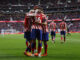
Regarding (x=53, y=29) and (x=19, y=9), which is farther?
(x=19, y=9)

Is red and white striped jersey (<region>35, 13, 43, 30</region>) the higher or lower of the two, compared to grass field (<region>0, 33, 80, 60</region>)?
higher

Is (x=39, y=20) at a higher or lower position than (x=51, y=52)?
higher

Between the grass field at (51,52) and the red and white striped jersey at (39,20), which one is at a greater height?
the red and white striped jersey at (39,20)

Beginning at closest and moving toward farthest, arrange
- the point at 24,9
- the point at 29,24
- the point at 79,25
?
the point at 29,24 → the point at 79,25 → the point at 24,9

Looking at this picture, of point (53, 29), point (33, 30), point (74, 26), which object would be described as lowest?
point (74, 26)

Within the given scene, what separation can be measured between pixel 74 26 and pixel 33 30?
45680mm

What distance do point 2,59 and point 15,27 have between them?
40.3 metres

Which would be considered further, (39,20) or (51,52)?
(51,52)

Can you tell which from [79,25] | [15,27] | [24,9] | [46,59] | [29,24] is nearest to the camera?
[46,59]

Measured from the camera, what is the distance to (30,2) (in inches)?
2608

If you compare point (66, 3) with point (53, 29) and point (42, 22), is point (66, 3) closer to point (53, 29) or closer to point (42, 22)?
point (53, 29)

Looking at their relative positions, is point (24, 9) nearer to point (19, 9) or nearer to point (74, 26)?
point (19, 9)

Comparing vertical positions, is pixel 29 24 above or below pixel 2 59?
above

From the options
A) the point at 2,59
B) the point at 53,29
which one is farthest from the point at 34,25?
the point at 53,29
